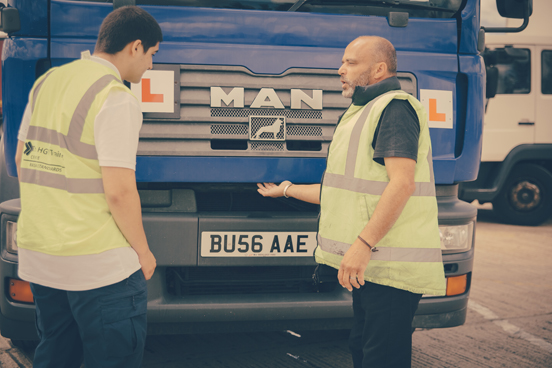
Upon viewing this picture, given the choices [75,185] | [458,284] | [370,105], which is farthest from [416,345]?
[75,185]

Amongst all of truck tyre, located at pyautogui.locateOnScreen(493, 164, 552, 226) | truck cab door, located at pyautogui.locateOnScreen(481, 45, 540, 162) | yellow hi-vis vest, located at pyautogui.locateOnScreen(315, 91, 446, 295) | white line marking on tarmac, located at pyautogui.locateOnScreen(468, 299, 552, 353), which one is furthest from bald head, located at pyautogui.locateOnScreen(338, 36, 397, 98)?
truck tyre, located at pyautogui.locateOnScreen(493, 164, 552, 226)

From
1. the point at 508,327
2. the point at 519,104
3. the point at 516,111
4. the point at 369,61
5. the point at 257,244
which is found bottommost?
the point at 508,327

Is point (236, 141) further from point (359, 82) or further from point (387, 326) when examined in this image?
point (387, 326)

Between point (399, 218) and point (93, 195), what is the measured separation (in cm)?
110

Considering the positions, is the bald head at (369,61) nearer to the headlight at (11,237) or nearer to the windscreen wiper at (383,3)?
the windscreen wiper at (383,3)

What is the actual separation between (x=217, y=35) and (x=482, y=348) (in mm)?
2608

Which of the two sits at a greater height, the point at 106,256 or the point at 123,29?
the point at 123,29

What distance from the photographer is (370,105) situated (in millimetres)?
2133

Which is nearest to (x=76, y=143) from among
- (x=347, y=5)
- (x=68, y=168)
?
(x=68, y=168)

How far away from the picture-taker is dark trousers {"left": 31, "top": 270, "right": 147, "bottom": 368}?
1.81 m

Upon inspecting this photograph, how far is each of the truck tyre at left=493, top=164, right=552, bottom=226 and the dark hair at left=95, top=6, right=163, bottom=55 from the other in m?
8.20

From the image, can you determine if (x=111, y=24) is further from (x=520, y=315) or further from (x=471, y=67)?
(x=520, y=315)

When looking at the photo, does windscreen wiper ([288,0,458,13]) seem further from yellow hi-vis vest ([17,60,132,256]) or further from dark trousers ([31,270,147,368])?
dark trousers ([31,270,147,368])

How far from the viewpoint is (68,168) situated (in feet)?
5.69
